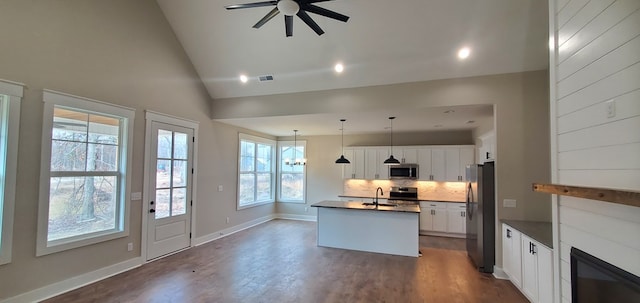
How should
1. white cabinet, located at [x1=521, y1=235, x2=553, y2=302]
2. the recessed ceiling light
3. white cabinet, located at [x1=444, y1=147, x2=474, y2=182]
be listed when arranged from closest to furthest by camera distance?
white cabinet, located at [x1=521, y1=235, x2=553, y2=302] < the recessed ceiling light < white cabinet, located at [x1=444, y1=147, x2=474, y2=182]

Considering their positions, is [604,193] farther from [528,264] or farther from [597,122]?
[528,264]

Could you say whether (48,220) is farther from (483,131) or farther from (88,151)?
(483,131)

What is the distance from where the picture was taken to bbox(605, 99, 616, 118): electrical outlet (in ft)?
5.40

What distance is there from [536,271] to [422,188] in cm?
429

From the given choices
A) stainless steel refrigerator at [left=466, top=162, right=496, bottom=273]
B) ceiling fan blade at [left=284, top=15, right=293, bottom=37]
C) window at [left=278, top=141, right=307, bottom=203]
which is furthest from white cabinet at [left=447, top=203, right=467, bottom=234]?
ceiling fan blade at [left=284, top=15, right=293, bottom=37]

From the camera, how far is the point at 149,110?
4.61 m

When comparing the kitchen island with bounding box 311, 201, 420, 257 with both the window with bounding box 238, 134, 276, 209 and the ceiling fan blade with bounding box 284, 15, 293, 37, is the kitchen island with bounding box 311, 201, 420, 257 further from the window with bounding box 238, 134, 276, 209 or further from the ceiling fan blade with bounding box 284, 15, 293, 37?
the ceiling fan blade with bounding box 284, 15, 293, 37

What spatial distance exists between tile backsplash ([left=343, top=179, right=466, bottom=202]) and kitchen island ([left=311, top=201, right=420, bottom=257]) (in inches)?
86.1

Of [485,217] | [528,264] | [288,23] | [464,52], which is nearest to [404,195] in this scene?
[485,217]

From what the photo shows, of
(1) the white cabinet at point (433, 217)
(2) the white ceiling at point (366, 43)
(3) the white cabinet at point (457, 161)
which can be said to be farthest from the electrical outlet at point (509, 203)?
(3) the white cabinet at point (457, 161)

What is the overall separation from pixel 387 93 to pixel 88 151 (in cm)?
449

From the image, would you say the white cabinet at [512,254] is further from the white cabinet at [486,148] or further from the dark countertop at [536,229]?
the white cabinet at [486,148]

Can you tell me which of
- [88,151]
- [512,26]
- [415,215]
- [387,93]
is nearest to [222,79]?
[88,151]

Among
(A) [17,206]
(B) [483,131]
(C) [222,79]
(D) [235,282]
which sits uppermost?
(C) [222,79]
